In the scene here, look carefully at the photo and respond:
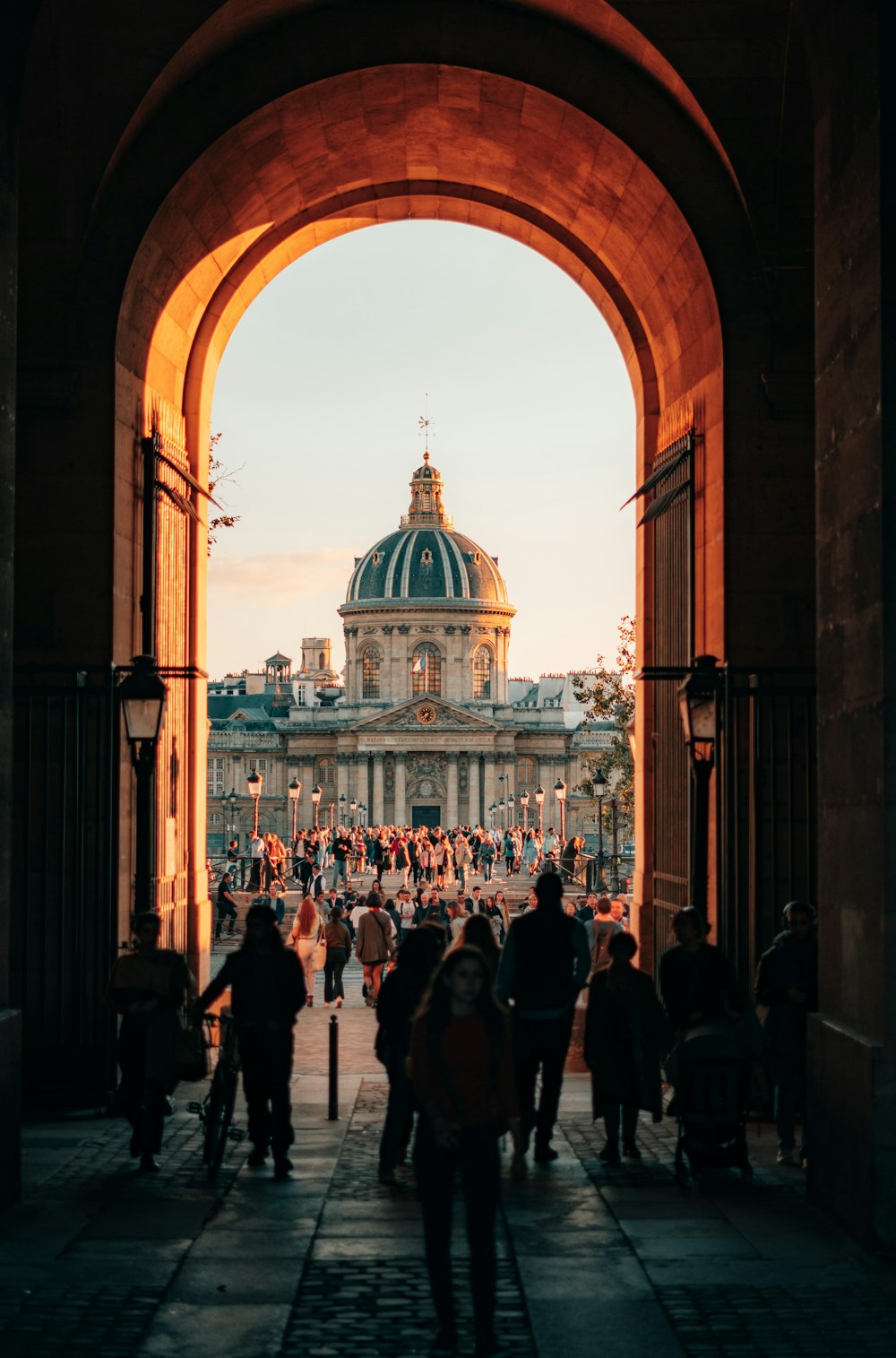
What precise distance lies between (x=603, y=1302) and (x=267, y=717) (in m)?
146

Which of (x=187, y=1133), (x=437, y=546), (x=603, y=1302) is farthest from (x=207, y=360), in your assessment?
(x=437, y=546)

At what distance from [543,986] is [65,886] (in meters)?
4.39

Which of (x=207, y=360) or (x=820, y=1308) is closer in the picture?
(x=820, y=1308)

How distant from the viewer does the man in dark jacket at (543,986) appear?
11195 mm

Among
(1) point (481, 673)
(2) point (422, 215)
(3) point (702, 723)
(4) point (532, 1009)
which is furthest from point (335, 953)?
(1) point (481, 673)

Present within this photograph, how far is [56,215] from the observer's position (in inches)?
576

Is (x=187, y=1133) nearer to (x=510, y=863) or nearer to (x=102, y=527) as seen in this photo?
(x=102, y=527)

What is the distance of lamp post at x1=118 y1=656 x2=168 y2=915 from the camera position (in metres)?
13.5

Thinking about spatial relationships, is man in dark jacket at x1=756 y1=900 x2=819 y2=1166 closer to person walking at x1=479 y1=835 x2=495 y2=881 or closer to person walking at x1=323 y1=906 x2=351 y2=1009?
person walking at x1=323 y1=906 x2=351 y2=1009

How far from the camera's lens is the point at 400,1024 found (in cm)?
1083

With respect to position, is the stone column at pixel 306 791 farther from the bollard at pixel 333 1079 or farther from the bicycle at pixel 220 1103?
the bicycle at pixel 220 1103

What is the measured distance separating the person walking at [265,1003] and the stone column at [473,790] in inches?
4998

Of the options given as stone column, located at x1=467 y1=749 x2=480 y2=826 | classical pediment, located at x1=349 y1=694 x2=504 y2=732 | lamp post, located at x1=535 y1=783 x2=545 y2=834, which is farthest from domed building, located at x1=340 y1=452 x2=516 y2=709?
lamp post, located at x1=535 y1=783 x2=545 y2=834

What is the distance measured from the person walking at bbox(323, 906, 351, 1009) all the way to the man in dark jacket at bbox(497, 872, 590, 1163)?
40.0 ft
